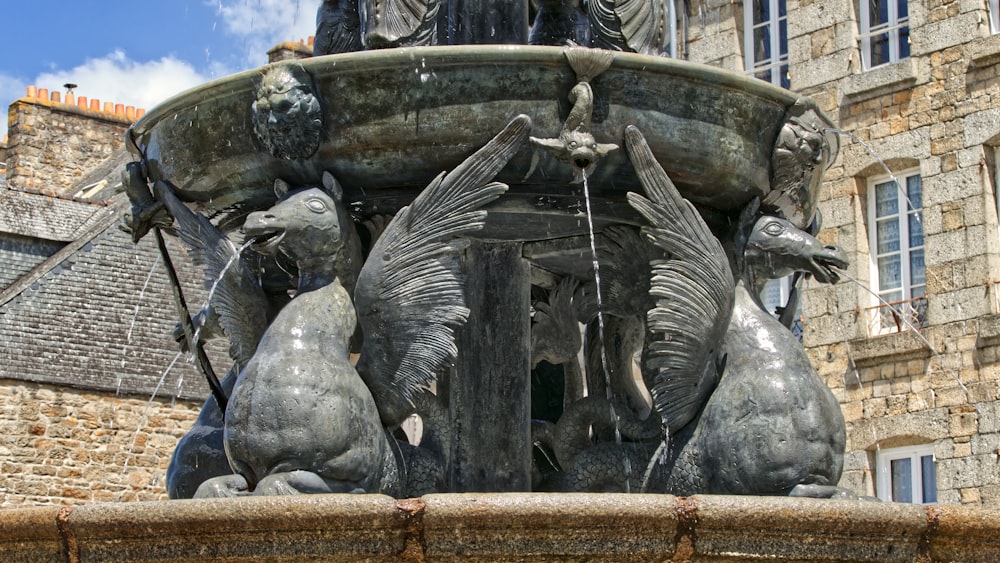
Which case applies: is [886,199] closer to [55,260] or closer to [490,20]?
[55,260]

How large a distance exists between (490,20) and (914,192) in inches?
600

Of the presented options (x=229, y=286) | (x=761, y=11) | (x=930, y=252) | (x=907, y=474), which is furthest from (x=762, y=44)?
(x=229, y=286)

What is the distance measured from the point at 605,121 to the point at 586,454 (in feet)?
3.67

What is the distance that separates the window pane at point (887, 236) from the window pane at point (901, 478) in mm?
2472

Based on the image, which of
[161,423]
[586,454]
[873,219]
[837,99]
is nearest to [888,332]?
[873,219]

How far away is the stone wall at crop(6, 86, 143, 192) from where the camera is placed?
113 ft

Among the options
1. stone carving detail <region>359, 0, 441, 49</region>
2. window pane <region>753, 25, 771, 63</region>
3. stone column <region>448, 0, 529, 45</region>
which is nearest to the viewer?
stone carving detail <region>359, 0, 441, 49</region>

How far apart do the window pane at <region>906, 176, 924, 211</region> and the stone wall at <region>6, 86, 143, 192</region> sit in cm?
1739

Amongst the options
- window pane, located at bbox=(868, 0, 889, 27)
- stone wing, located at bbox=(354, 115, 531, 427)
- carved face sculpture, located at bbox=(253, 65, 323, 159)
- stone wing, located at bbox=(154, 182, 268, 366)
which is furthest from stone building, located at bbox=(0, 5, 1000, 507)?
carved face sculpture, located at bbox=(253, 65, 323, 159)

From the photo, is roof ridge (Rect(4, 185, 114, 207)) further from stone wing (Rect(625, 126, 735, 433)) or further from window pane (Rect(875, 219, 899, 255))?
stone wing (Rect(625, 126, 735, 433))

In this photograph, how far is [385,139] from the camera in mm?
5629

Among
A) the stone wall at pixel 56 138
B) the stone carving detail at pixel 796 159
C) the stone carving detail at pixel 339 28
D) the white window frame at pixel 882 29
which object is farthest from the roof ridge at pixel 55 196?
the stone carving detail at pixel 796 159

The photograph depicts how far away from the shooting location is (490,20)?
654cm

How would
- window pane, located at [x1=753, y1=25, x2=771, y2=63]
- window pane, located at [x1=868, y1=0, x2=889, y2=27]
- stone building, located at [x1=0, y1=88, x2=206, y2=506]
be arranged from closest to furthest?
window pane, located at [x1=868, y1=0, x2=889, y2=27] → stone building, located at [x1=0, y1=88, x2=206, y2=506] → window pane, located at [x1=753, y1=25, x2=771, y2=63]
